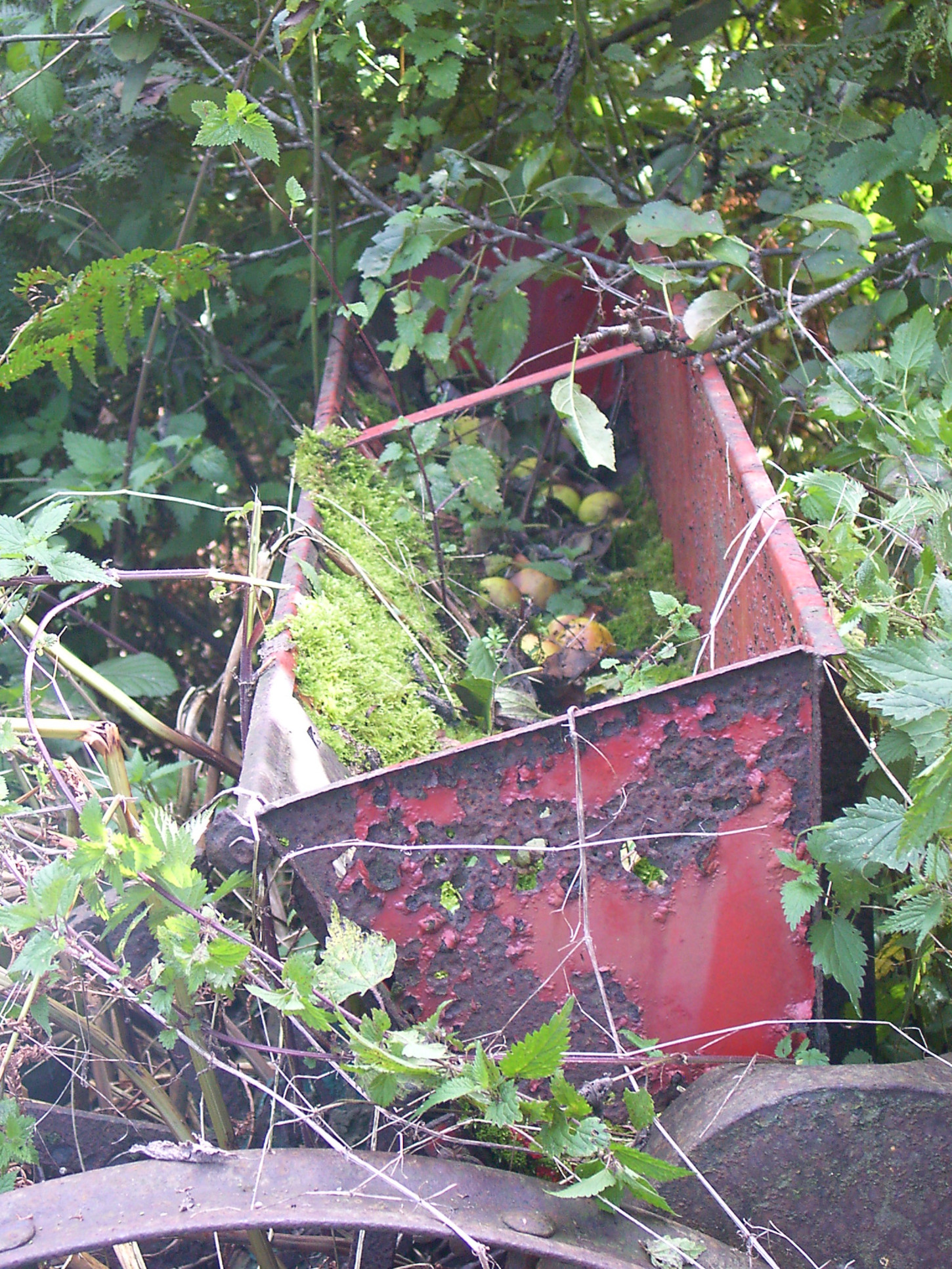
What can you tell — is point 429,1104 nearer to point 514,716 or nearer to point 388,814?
point 388,814

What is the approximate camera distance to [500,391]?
224 centimetres

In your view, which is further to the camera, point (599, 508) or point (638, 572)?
point (599, 508)

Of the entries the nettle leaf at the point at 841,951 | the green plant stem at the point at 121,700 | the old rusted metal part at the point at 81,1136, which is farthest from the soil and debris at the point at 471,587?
the old rusted metal part at the point at 81,1136

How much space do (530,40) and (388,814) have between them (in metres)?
2.42

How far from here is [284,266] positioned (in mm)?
2994

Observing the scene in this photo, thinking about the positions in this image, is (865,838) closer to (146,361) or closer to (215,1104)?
(215,1104)

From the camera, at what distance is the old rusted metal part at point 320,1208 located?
0.98 m

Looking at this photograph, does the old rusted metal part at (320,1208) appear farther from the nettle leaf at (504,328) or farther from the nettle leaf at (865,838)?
the nettle leaf at (504,328)

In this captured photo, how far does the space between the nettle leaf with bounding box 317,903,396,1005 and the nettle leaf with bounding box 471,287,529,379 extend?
158 cm

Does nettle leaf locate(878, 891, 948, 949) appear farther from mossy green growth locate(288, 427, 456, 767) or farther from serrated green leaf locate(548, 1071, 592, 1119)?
mossy green growth locate(288, 427, 456, 767)

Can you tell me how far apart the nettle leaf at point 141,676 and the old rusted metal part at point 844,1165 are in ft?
5.88

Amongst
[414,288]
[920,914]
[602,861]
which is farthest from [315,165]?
[920,914]

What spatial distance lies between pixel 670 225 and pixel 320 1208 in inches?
81.6

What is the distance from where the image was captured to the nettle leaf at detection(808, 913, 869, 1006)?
1.18 m
